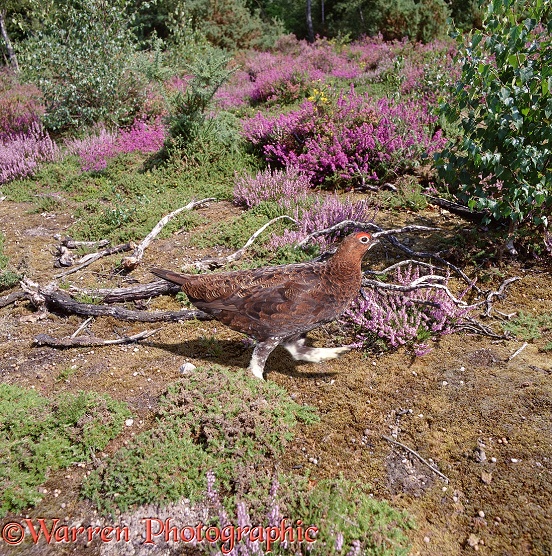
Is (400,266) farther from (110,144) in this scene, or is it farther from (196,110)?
(110,144)

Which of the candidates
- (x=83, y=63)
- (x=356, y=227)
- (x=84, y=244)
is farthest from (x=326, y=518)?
(x=83, y=63)

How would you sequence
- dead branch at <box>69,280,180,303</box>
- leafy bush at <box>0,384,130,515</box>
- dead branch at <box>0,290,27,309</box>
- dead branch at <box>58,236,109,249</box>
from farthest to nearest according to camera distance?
1. dead branch at <box>58,236,109,249</box>
2. dead branch at <box>0,290,27,309</box>
3. dead branch at <box>69,280,180,303</box>
4. leafy bush at <box>0,384,130,515</box>

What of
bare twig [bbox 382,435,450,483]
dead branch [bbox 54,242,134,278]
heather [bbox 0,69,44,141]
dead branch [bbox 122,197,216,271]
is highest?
heather [bbox 0,69,44,141]

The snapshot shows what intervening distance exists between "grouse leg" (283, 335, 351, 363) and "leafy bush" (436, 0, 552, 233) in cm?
213

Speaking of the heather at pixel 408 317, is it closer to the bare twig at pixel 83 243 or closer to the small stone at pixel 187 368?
the small stone at pixel 187 368

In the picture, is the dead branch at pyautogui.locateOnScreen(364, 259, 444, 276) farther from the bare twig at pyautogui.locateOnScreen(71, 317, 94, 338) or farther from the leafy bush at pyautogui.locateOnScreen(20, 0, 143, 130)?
the leafy bush at pyautogui.locateOnScreen(20, 0, 143, 130)

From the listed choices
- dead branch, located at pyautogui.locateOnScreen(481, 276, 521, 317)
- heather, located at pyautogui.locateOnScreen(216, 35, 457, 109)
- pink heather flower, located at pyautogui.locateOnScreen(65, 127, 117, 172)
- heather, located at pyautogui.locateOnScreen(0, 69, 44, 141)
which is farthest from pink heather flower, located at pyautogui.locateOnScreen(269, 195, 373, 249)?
heather, located at pyautogui.locateOnScreen(0, 69, 44, 141)

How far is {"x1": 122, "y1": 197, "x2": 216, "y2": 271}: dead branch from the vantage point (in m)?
6.40

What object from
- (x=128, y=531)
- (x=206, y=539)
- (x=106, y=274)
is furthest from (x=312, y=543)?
(x=106, y=274)

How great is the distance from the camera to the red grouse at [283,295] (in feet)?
13.1

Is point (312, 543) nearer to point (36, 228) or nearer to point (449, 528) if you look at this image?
point (449, 528)

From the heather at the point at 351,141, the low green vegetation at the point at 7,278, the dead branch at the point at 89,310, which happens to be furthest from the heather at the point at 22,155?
the dead branch at the point at 89,310

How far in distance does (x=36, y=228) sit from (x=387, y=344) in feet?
23.0

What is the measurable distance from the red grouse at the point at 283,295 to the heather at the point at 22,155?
27.5 feet
